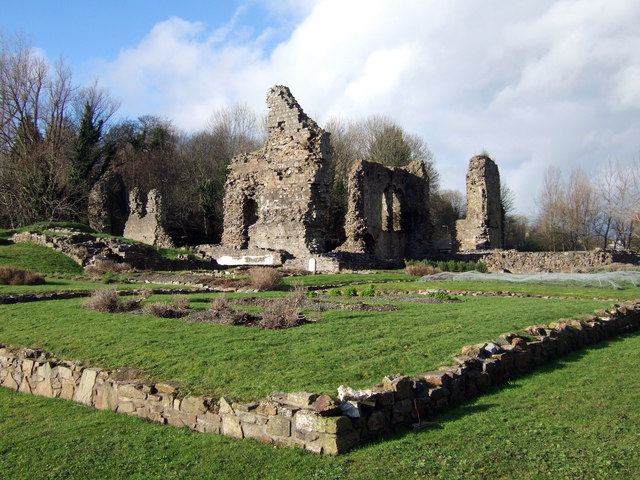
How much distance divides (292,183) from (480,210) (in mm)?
20144

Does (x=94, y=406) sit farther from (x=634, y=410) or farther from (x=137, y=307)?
(x=634, y=410)

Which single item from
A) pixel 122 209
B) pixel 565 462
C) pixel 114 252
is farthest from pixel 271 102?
pixel 565 462

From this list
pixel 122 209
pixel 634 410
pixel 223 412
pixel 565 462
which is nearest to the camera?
pixel 565 462

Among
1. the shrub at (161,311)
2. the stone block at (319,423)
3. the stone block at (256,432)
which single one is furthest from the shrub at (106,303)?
the stone block at (319,423)

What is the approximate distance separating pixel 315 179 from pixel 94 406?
843 inches

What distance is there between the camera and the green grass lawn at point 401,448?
14.3ft

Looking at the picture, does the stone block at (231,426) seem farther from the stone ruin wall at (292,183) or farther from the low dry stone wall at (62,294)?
the stone ruin wall at (292,183)

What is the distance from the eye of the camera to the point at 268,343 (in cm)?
761

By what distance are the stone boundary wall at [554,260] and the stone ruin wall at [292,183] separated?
10023mm

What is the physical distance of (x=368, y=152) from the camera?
185 ft

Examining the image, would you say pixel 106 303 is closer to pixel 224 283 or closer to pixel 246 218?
pixel 224 283

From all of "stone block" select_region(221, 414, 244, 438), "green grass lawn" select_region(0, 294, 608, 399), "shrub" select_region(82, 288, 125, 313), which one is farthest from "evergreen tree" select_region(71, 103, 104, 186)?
"stone block" select_region(221, 414, 244, 438)

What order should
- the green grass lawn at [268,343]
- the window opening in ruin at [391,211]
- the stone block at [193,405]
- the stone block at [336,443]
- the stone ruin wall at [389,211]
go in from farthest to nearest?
the window opening in ruin at [391,211] → the stone ruin wall at [389,211] → the green grass lawn at [268,343] → the stone block at [193,405] → the stone block at [336,443]

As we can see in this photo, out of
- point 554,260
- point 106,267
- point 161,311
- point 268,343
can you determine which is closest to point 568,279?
point 554,260
